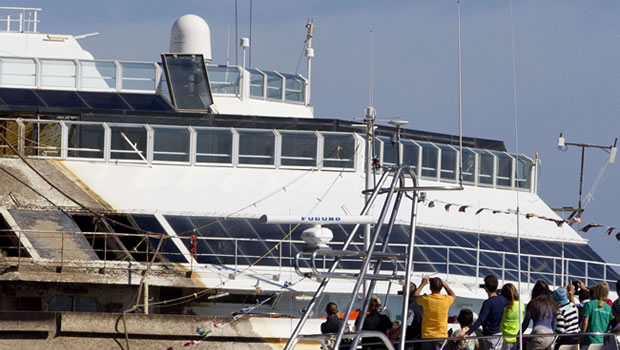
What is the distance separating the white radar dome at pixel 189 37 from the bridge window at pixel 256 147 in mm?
7023

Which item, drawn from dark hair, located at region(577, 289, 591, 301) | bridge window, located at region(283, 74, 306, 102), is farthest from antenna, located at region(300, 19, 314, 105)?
dark hair, located at region(577, 289, 591, 301)

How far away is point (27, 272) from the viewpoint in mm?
24297

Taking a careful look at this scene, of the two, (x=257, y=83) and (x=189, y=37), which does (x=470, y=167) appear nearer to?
(x=257, y=83)

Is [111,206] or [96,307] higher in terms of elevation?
[111,206]

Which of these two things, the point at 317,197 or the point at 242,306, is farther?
the point at 317,197

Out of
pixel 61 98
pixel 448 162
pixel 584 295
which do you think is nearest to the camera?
pixel 584 295

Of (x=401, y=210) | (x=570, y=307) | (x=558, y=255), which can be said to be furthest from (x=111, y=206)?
(x=570, y=307)

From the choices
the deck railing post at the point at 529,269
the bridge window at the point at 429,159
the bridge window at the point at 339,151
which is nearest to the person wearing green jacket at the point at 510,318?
the deck railing post at the point at 529,269

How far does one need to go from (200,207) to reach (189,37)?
1007 cm

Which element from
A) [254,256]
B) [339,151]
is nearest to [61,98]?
[339,151]

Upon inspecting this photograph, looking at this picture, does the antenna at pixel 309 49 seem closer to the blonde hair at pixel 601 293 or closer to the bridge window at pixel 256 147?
the bridge window at pixel 256 147

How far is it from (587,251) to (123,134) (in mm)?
11373

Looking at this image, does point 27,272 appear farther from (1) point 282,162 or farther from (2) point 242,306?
(1) point 282,162

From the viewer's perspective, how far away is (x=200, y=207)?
27.9 m
